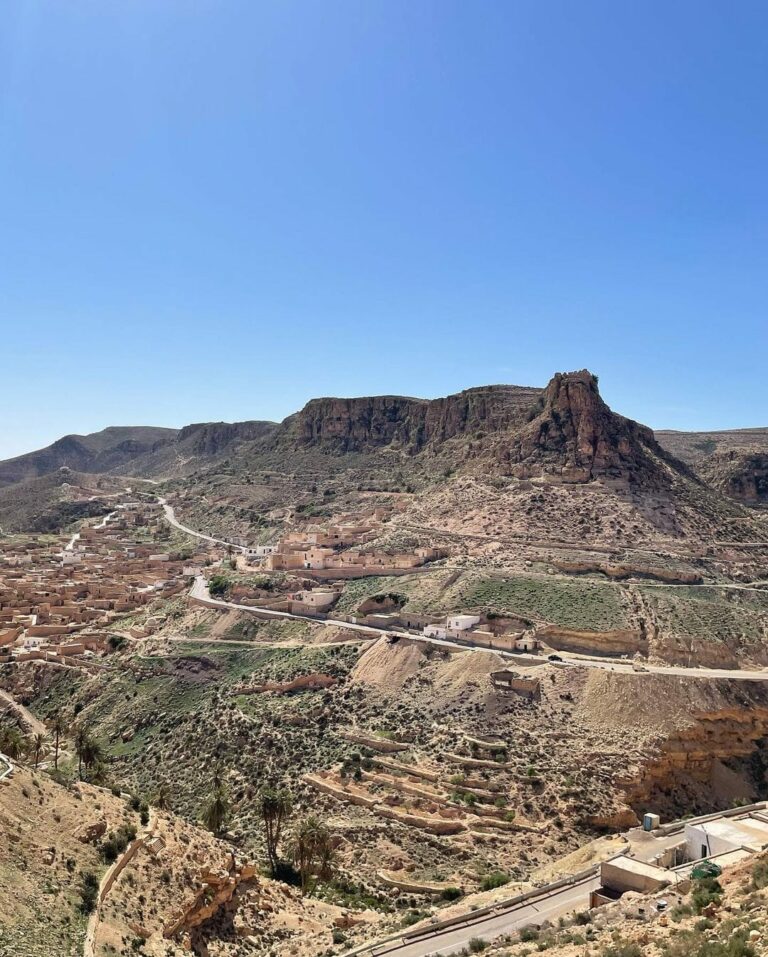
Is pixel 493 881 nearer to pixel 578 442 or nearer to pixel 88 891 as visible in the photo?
pixel 88 891

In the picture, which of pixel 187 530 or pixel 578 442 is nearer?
pixel 578 442

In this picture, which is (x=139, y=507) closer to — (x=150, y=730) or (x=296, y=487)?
(x=296, y=487)

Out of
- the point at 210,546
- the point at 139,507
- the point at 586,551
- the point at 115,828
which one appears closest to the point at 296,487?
the point at 210,546

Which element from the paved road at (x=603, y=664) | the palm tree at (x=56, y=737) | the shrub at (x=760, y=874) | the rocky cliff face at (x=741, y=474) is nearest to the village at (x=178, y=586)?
the paved road at (x=603, y=664)

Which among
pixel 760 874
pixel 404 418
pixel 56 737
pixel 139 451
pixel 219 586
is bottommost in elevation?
pixel 56 737

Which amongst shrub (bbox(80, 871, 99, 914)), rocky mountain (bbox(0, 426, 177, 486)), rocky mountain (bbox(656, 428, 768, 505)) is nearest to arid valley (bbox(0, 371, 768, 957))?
shrub (bbox(80, 871, 99, 914))

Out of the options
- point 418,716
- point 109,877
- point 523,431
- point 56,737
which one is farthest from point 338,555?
point 109,877
